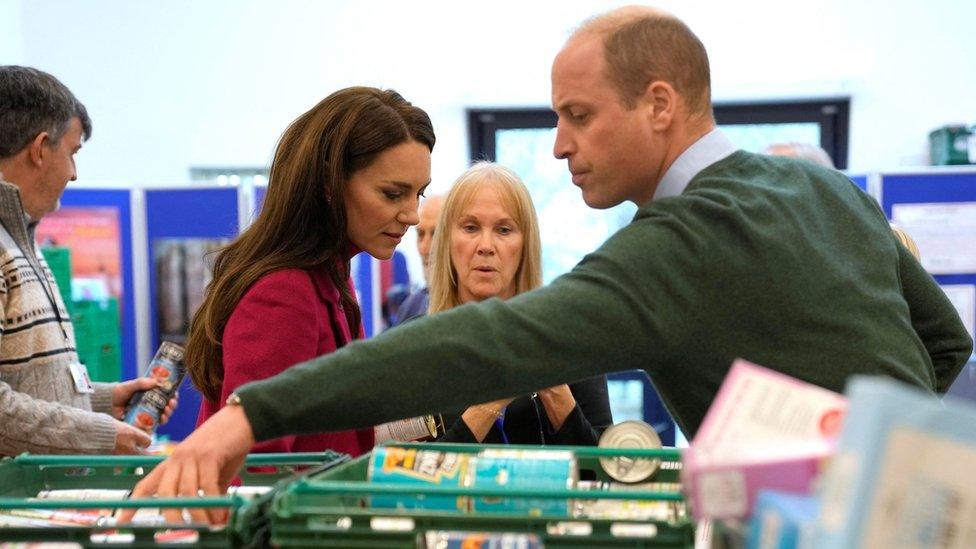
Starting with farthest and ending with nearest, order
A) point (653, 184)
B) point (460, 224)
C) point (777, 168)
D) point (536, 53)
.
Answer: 1. point (536, 53)
2. point (460, 224)
3. point (653, 184)
4. point (777, 168)

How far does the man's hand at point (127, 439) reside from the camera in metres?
2.42

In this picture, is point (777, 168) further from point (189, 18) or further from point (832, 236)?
point (189, 18)

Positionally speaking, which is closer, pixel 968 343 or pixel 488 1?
pixel 968 343

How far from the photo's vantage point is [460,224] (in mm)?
2752

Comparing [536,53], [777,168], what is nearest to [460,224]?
[777,168]

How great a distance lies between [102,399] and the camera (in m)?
2.82

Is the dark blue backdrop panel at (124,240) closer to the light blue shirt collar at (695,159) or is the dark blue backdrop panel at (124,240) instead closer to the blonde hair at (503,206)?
the blonde hair at (503,206)

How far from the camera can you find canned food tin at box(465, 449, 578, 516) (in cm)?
106

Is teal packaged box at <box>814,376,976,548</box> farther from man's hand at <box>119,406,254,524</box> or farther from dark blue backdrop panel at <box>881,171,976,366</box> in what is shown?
dark blue backdrop panel at <box>881,171,976,366</box>

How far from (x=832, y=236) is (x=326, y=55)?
6618 millimetres

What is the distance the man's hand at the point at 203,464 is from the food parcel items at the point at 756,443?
0.54 meters

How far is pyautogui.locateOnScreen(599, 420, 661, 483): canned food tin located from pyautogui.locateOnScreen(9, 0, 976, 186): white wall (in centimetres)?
629

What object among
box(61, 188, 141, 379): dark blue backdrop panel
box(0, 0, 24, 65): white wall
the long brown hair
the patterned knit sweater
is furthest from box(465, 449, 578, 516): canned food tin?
box(0, 0, 24, 65): white wall

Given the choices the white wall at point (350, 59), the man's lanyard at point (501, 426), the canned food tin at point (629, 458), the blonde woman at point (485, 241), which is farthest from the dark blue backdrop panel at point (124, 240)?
the canned food tin at point (629, 458)
